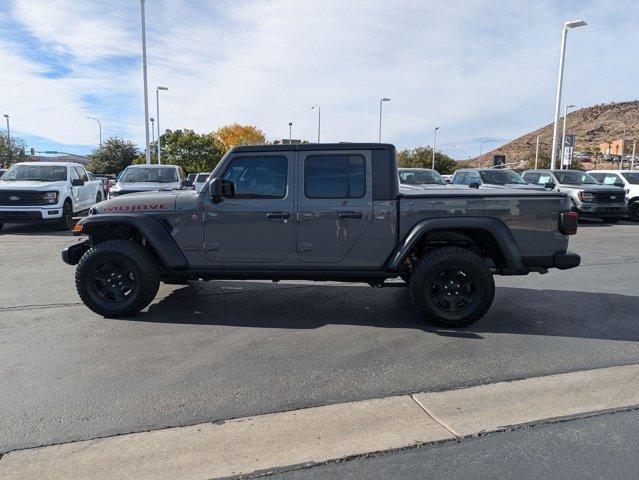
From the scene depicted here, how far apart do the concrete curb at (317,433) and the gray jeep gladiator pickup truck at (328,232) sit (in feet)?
4.93

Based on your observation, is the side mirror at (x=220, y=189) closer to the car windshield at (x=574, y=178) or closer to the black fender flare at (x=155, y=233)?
the black fender flare at (x=155, y=233)

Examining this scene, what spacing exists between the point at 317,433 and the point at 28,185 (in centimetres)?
1204

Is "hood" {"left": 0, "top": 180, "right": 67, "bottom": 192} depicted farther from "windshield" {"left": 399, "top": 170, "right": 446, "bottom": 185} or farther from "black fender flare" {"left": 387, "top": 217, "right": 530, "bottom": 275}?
"black fender flare" {"left": 387, "top": 217, "right": 530, "bottom": 275}

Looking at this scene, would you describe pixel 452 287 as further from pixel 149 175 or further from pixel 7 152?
pixel 7 152

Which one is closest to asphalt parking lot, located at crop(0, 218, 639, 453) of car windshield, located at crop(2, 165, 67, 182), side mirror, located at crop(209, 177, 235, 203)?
side mirror, located at crop(209, 177, 235, 203)

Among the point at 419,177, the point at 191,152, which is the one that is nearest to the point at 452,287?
the point at 419,177

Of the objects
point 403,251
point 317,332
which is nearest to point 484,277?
point 403,251

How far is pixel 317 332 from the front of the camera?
5062mm

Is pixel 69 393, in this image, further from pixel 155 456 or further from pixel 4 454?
pixel 155 456

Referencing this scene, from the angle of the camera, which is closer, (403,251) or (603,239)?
(403,251)

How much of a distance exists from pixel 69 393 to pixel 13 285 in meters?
4.21

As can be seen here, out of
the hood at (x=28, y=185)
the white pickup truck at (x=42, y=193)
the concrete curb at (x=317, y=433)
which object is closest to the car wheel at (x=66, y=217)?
the white pickup truck at (x=42, y=193)

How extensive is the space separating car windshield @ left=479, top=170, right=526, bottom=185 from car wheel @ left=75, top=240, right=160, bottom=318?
13.6 metres

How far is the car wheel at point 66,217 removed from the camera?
13020 millimetres
